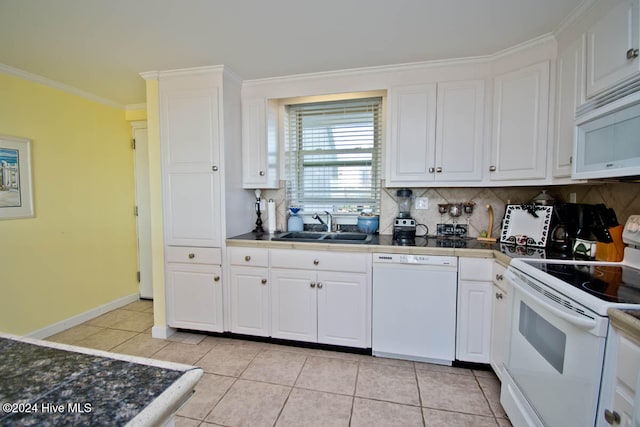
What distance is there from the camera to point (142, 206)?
3.43 meters

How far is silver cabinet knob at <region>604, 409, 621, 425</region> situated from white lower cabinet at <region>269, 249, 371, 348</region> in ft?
4.46

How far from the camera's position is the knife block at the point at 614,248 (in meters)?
1.55

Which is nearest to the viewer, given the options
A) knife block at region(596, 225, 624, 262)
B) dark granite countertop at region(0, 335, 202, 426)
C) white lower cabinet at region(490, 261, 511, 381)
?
dark granite countertop at region(0, 335, 202, 426)

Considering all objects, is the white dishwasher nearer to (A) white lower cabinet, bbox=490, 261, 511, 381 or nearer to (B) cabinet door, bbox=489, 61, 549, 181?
(A) white lower cabinet, bbox=490, 261, 511, 381

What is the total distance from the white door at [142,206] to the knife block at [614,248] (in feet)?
13.7

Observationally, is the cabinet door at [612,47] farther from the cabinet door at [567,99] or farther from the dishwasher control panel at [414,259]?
the dishwasher control panel at [414,259]

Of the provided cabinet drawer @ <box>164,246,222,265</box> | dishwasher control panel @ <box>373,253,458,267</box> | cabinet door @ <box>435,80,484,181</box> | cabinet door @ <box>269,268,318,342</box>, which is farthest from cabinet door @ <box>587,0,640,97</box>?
cabinet drawer @ <box>164,246,222,265</box>

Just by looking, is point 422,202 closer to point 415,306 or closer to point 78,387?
point 415,306

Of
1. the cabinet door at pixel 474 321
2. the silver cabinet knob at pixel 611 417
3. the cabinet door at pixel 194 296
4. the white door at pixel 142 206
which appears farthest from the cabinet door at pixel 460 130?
the white door at pixel 142 206

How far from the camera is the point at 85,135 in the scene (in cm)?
291

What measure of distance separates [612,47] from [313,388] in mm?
2568

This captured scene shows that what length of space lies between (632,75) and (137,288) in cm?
464

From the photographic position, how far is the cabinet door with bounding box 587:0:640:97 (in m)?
1.27

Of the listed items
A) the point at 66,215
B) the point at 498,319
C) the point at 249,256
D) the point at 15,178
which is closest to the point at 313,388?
the point at 249,256
